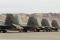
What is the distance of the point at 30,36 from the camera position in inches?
34.8

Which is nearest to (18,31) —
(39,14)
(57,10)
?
(39,14)

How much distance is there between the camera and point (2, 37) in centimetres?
87

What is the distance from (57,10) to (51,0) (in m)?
0.08

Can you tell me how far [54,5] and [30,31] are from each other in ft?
0.78

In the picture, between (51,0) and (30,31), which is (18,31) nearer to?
(30,31)

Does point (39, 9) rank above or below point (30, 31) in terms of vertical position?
above

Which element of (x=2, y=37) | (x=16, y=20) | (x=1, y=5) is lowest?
(x=2, y=37)

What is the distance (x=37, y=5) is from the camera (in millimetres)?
925

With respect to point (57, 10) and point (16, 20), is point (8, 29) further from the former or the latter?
point (57, 10)

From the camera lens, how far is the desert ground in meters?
0.86

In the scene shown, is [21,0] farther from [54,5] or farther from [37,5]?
[54,5]

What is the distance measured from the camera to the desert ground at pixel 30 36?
86 centimetres

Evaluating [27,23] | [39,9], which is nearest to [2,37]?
[27,23]

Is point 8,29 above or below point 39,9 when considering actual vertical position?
below
